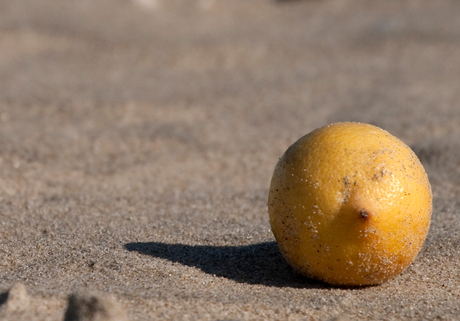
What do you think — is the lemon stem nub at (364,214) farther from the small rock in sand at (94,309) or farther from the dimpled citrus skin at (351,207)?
the small rock in sand at (94,309)

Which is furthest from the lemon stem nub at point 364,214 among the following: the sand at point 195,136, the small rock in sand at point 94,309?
the small rock in sand at point 94,309

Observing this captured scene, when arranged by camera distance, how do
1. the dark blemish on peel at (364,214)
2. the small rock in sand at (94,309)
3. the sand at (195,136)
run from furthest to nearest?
the sand at (195,136) < the dark blemish on peel at (364,214) < the small rock in sand at (94,309)

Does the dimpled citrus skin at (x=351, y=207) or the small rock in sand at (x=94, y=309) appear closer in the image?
the small rock in sand at (x=94, y=309)

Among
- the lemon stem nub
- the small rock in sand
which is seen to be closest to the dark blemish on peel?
the lemon stem nub

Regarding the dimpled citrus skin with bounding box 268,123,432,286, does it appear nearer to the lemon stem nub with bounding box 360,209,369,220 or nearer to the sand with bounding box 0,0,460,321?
the lemon stem nub with bounding box 360,209,369,220

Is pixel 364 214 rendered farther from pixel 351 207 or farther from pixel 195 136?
pixel 195 136
